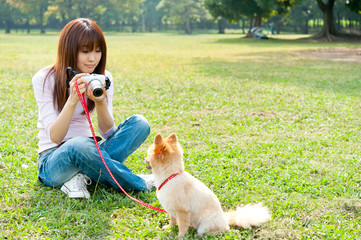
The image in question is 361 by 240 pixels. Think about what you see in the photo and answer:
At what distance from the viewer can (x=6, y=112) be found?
22.4 ft

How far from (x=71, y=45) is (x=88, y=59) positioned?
191mm

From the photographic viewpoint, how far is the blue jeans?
323 centimetres

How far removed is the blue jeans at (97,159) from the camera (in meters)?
3.23

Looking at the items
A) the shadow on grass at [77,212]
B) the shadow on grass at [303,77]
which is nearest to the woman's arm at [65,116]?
the shadow on grass at [77,212]

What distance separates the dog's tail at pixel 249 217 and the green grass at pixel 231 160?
3.2 inches

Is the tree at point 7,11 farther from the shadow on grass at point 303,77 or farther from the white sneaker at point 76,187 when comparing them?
the white sneaker at point 76,187

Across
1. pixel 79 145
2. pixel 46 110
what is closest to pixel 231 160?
pixel 79 145

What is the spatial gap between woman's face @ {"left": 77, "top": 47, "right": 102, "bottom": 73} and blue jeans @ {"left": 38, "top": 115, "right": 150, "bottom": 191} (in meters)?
0.66

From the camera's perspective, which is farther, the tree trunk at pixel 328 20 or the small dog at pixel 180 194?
the tree trunk at pixel 328 20

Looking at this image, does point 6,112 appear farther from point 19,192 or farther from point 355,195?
point 355,195

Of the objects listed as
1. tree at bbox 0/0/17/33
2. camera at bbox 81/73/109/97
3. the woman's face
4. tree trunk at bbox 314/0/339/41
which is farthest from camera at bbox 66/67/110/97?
tree at bbox 0/0/17/33

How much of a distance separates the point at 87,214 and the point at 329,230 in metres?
2.05

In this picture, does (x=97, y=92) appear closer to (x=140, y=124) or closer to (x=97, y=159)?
(x=97, y=159)

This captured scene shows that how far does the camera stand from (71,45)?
3.25 m
